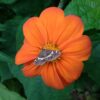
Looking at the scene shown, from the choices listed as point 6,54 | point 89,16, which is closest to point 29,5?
point 6,54

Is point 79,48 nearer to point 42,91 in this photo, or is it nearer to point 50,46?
point 50,46

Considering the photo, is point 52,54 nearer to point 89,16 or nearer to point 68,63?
point 68,63

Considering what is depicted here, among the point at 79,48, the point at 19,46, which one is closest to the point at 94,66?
the point at 79,48

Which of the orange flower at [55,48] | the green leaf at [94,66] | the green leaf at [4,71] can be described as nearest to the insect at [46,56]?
the orange flower at [55,48]

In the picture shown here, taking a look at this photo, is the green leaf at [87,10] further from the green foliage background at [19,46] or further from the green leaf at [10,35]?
the green leaf at [10,35]

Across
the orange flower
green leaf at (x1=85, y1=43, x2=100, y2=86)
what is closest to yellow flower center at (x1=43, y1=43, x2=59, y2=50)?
the orange flower

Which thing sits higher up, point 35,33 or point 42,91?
point 35,33

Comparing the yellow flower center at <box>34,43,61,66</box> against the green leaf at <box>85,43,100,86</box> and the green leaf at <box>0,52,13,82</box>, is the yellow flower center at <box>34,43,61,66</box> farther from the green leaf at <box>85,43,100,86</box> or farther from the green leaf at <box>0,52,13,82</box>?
the green leaf at <box>0,52,13,82</box>
